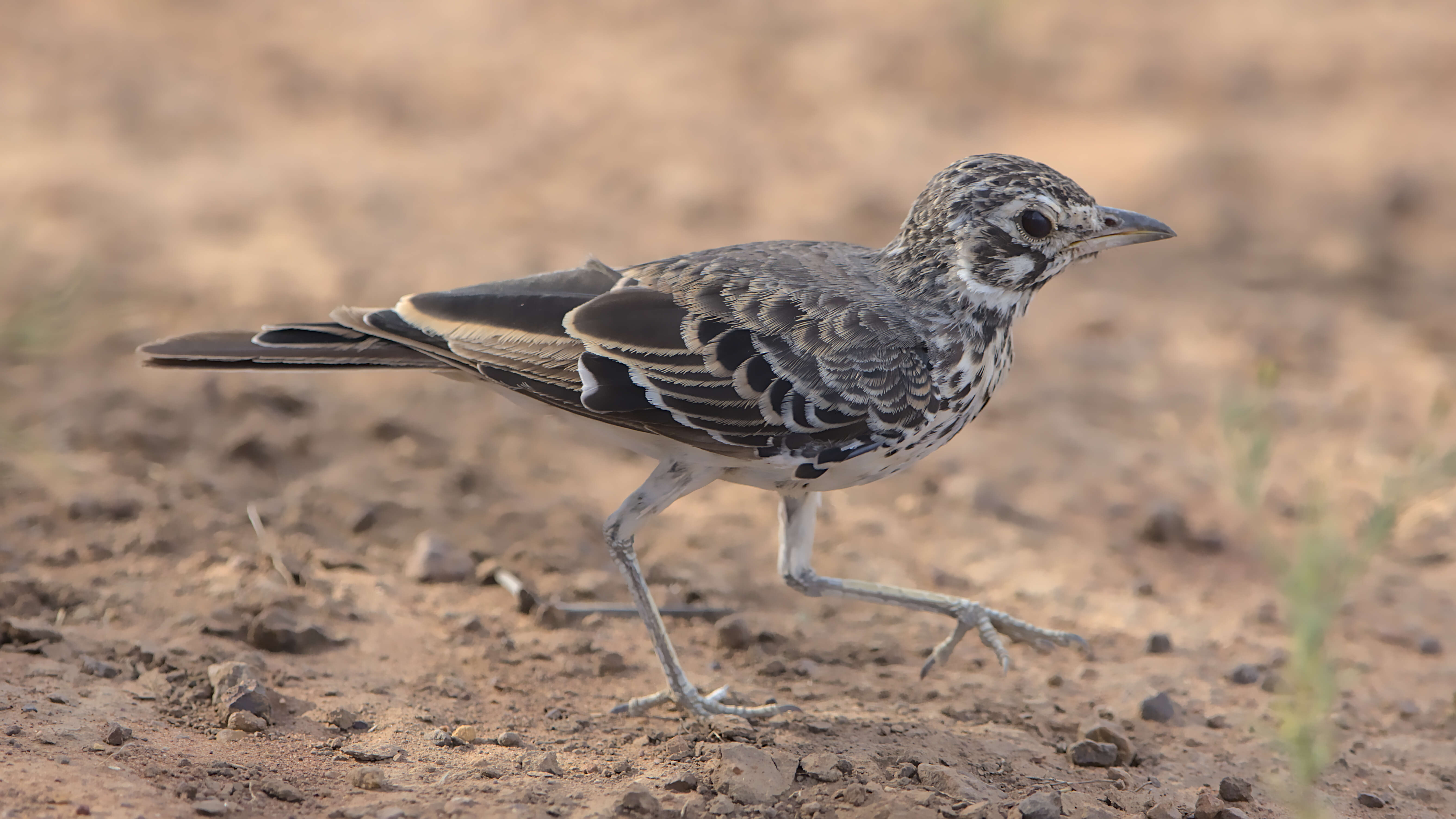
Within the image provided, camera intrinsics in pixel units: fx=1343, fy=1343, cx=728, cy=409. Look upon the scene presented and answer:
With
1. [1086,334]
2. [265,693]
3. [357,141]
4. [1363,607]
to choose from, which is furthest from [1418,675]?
[357,141]

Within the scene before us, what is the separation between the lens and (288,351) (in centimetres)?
483

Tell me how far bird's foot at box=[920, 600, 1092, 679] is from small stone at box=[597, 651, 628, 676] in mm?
1180

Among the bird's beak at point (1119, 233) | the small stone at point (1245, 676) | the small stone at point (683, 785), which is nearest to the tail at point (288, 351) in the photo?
the small stone at point (683, 785)

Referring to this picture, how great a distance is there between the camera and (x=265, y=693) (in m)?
4.49

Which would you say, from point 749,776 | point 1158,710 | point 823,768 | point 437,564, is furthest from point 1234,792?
point 437,564

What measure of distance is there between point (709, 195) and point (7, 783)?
7.19 metres

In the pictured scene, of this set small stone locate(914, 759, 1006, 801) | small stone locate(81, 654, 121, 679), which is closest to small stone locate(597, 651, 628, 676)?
small stone locate(914, 759, 1006, 801)

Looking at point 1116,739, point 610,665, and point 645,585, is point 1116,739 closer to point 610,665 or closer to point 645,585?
point 645,585

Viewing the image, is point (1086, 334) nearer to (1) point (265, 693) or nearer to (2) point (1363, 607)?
(2) point (1363, 607)

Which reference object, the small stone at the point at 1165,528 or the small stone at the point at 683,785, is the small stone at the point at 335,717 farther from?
the small stone at the point at 1165,528

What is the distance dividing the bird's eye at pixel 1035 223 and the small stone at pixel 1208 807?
1.98 metres

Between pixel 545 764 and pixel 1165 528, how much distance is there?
3.77m

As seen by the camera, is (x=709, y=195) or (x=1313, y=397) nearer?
(x=1313, y=397)

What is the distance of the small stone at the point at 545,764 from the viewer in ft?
13.8
